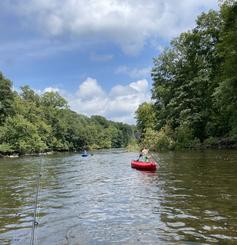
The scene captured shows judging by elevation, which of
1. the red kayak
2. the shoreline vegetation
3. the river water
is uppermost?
the shoreline vegetation

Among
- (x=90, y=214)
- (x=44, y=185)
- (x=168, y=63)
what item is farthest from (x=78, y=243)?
(x=168, y=63)

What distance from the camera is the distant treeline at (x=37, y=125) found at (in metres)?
80.6

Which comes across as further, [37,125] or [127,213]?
[37,125]

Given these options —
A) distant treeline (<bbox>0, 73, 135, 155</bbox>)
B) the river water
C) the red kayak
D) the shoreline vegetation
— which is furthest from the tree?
the river water

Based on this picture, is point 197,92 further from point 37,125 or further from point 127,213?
point 37,125

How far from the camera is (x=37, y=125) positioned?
98.7m

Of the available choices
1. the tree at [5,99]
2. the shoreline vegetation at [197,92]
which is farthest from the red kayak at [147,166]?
the tree at [5,99]

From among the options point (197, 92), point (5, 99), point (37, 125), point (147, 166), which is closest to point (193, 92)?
point (197, 92)

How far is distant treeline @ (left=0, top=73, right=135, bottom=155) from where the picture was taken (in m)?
80.6

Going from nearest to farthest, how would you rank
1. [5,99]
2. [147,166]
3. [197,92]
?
[147,166] → [197,92] → [5,99]

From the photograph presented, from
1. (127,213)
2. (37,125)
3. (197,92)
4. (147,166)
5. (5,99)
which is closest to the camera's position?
(127,213)

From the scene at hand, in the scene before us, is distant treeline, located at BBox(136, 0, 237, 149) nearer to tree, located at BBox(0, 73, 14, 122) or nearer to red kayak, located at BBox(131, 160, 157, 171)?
red kayak, located at BBox(131, 160, 157, 171)

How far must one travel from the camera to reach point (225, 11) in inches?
1505

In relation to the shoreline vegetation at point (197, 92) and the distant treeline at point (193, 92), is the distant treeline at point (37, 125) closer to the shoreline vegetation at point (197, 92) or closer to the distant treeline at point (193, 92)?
the shoreline vegetation at point (197, 92)
